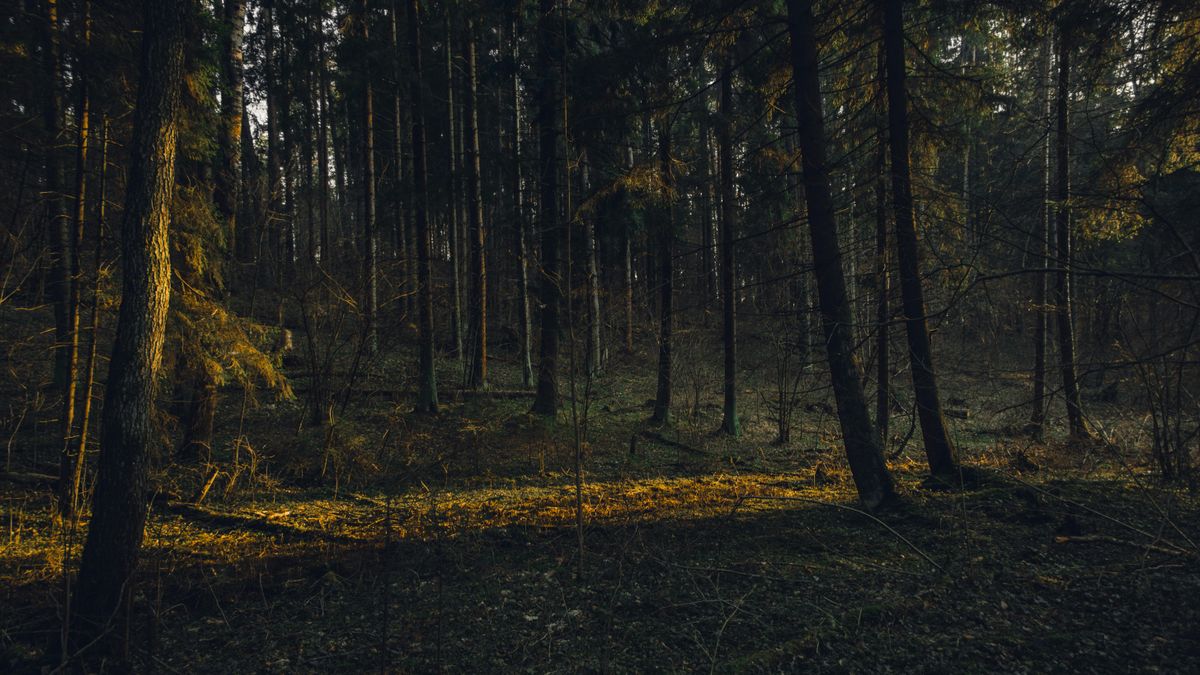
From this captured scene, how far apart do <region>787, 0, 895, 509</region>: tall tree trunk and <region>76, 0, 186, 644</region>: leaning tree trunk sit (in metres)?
6.50

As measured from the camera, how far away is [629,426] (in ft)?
49.2

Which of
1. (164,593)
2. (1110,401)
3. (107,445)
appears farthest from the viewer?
(1110,401)

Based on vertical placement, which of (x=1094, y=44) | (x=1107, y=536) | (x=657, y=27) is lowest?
(x=1107, y=536)

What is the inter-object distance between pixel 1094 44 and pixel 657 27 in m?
5.58

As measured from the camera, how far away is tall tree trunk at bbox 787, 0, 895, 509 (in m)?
6.97

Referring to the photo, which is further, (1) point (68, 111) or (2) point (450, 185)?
(2) point (450, 185)

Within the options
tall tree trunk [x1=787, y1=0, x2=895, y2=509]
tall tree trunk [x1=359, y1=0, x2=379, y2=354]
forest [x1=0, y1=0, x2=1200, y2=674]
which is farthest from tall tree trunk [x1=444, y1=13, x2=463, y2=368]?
tall tree trunk [x1=787, y1=0, x2=895, y2=509]

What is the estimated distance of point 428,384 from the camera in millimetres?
13680

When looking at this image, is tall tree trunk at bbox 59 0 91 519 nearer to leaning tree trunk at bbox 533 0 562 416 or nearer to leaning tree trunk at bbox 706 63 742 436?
leaning tree trunk at bbox 533 0 562 416

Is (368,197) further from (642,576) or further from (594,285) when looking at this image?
(642,576)

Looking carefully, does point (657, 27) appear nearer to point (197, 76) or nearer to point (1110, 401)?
point (197, 76)

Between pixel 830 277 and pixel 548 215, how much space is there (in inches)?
335

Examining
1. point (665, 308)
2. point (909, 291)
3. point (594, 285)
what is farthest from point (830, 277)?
point (594, 285)

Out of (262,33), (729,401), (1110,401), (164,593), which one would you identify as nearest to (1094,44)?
(729,401)
